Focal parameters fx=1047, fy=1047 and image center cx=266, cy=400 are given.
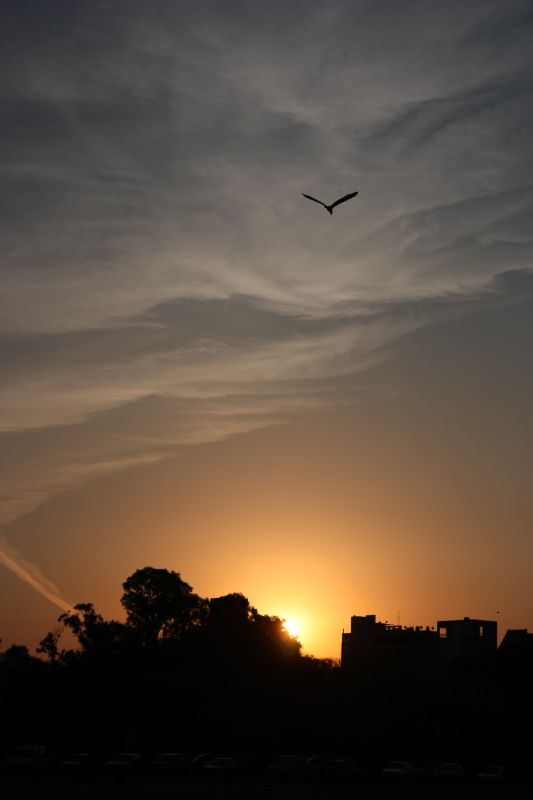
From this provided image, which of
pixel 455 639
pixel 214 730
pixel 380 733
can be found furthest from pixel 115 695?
pixel 455 639

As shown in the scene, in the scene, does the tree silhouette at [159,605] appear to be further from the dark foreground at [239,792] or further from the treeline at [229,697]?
the dark foreground at [239,792]

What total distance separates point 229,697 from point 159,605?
2150 centimetres

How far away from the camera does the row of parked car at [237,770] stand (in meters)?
74.9

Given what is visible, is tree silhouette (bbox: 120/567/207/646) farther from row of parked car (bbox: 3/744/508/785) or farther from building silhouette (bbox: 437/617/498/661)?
building silhouette (bbox: 437/617/498/661)

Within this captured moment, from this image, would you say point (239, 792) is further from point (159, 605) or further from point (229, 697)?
point (159, 605)

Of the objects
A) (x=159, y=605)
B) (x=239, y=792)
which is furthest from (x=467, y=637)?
(x=239, y=792)

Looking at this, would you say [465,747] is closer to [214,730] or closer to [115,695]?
[214,730]

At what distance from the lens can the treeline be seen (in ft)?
297

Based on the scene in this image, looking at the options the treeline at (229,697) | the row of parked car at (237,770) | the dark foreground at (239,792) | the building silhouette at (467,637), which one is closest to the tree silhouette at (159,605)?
the treeline at (229,697)

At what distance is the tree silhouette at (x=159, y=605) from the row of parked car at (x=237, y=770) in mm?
29801

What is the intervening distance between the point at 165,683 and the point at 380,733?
22548 mm

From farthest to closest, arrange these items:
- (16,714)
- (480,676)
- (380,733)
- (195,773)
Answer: (480,676) → (16,714) → (380,733) → (195,773)

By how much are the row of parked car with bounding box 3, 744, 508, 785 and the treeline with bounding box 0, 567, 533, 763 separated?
599cm

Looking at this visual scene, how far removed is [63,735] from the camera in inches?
3925
